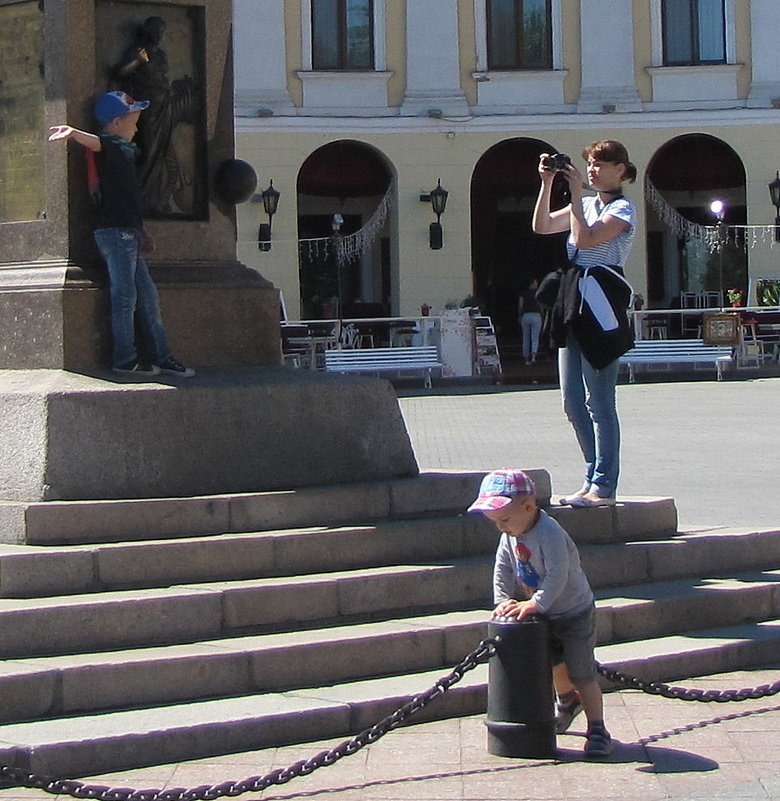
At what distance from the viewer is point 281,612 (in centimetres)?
655

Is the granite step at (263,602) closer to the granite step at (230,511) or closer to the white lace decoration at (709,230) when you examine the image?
the granite step at (230,511)

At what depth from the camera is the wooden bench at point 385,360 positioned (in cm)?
2644

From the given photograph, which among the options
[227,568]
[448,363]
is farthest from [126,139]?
[448,363]

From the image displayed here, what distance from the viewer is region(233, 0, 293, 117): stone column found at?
98.5 ft

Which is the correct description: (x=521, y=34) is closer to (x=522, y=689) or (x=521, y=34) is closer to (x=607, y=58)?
(x=607, y=58)

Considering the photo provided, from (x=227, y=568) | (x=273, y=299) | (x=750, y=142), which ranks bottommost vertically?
(x=227, y=568)

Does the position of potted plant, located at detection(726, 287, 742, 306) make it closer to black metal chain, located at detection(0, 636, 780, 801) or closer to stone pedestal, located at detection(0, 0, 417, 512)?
stone pedestal, located at detection(0, 0, 417, 512)

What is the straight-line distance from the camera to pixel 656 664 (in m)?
6.73

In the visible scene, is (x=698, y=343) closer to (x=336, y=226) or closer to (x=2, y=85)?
(x=336, y=226)

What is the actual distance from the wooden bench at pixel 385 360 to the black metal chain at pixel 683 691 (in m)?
20.2

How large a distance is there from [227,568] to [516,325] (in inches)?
1052

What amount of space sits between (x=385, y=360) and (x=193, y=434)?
1922 cm

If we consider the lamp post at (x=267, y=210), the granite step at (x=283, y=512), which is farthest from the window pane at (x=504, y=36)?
the granite step at (x=283, y=512)

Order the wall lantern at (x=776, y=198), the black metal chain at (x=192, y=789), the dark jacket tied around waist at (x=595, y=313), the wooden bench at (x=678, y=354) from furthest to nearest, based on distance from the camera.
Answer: the wall lantern at (x=776, y=198) < the wooden bench at (x=678, y=354) < the dark jacket tied around waist at (x=595, y=313) < the black metal chain at (x=192, y=789)
